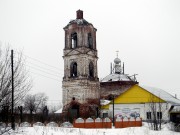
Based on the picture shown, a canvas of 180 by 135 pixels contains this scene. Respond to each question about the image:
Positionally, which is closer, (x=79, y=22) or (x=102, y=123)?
(x=102, y=123)

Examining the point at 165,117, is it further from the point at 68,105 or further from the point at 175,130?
the point at 68,105

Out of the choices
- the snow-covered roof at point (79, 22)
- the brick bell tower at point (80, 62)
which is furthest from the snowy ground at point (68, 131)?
the snow-covered roof at point (79, 22)

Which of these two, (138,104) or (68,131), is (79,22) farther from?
(68,131)

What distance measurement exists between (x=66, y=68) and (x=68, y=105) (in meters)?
4.73

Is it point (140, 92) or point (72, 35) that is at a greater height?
point (72, 35)

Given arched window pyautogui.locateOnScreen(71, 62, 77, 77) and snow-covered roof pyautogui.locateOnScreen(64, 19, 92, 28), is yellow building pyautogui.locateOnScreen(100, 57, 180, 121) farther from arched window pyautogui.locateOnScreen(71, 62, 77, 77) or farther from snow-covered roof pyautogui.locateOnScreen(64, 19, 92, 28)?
snow-covered roof pyautogui.locateOnScreen(64, 19, 92, 28)

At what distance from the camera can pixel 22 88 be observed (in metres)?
13.2

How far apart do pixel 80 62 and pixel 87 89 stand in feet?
11.1

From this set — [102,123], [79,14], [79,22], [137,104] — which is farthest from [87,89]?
[102,123]

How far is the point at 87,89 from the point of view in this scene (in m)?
37.5

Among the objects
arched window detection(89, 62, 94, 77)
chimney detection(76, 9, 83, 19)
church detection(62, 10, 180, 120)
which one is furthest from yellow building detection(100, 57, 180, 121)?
chimney detection(76, 9, 83, 19)

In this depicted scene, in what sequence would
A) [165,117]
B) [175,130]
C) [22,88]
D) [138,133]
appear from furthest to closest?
1. [165,117]
2. [175,130]
3. [138,133]
4. [22,88]

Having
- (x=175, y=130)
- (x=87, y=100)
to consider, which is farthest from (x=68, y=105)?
(x=175, y=130)

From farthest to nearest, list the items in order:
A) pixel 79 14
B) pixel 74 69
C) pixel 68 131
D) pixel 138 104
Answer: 1. pixel 79 14
2. pixel 74 69
3. pixel 138 104
4. pixel 68 131
